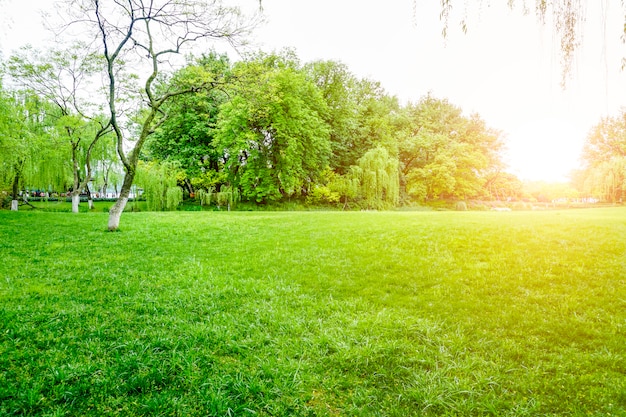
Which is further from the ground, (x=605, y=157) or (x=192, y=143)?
(x=192, y=143)

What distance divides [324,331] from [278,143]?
25957 millimetres

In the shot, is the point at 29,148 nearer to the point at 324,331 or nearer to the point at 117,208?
the point at 117,208

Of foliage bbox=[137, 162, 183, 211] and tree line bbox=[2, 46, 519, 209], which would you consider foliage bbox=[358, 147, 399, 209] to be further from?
foliage bbox=[137, 162, 183, 211]

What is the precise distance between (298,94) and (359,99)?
47.8ft

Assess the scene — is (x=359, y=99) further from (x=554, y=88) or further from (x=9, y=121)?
(x=554, y=88)

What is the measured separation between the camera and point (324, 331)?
454cm

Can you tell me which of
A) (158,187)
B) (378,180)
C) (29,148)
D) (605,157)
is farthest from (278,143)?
(605,157)

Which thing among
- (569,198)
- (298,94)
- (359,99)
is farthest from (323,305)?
(569,198)

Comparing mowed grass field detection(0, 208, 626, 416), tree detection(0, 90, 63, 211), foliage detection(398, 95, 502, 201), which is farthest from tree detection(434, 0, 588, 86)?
foliage detection(398, 95, 502, 201)

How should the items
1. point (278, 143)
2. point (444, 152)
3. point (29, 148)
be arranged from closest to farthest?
point (29, 148) < point (278, 143) < point (444, 152)

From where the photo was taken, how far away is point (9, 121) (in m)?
16.3

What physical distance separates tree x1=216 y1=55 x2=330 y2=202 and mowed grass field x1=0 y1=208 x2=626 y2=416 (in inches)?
754

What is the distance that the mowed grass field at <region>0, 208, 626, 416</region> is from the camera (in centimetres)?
310

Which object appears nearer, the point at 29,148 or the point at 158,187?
the point at 29,148
